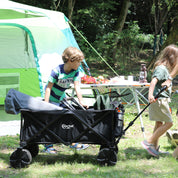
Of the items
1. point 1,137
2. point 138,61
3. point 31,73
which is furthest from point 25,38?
point 138,61

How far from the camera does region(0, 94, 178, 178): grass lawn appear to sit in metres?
2.88

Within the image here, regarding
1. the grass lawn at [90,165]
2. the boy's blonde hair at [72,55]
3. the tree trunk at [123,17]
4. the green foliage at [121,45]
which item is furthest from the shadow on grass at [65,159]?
the tree trunk at [123,17]

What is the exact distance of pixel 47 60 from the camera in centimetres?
524

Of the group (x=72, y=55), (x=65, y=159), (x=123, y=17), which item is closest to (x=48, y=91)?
(x=72, y=55)

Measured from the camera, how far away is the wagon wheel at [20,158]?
3010mm

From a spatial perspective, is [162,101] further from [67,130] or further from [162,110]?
[67,130]

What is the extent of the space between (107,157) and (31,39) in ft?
9.24

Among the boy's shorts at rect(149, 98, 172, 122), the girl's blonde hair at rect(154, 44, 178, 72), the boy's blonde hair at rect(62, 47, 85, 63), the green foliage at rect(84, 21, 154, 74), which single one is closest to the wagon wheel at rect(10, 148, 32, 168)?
the boy's blonde hair at rect(62, 47, 85, 63)

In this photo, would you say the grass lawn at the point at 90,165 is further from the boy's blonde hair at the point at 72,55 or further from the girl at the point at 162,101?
the boy's blonde hair at the point at 72,55

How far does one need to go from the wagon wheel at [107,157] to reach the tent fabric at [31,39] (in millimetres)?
2044

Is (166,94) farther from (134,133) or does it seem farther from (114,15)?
(114,15)

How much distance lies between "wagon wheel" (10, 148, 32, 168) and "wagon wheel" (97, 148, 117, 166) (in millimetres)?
676

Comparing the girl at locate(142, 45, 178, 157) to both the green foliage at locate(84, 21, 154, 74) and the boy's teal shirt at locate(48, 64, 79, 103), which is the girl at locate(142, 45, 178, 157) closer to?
the boy's teal shirt at locate(48, 64, 79, 103)

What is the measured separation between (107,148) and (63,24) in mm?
2883
